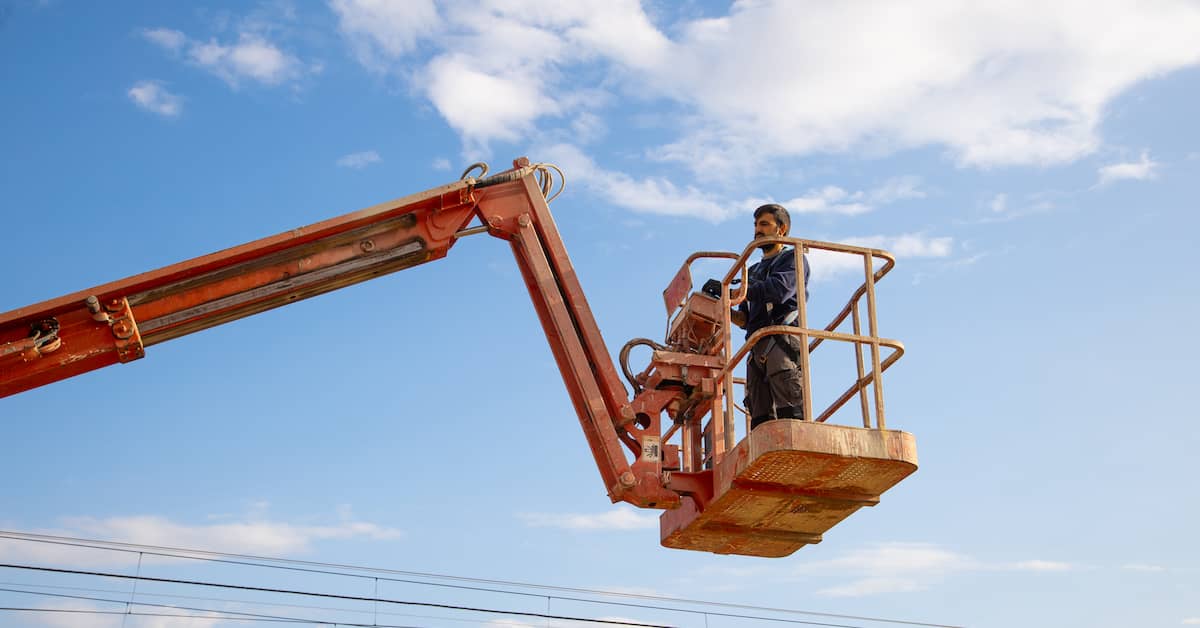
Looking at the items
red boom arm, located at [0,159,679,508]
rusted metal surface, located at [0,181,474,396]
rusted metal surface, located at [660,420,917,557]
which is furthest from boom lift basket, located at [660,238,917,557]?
rusted metal surface, located at [0,181,474,396]

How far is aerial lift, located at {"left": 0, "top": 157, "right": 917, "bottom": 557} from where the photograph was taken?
7848 millimetres

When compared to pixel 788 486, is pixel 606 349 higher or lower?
higher

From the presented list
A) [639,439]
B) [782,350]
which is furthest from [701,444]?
[782,350]

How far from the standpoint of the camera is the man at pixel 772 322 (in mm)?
8398

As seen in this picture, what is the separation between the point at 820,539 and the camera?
9.03 m

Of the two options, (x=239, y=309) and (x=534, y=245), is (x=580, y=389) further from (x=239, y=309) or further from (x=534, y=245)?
(x=239, y=309)

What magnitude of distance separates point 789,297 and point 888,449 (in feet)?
4.77

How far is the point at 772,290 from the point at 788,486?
1.44m

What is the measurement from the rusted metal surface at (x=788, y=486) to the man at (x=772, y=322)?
0.57 meters

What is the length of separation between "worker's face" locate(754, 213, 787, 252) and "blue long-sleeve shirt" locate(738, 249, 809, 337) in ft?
0.39

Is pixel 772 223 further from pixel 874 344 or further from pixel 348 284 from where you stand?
pixel 348 284

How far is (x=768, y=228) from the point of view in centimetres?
895

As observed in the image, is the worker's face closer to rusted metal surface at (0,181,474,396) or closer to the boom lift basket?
the boom lift basket

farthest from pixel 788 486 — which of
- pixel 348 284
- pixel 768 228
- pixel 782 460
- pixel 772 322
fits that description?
pixel 348 284
